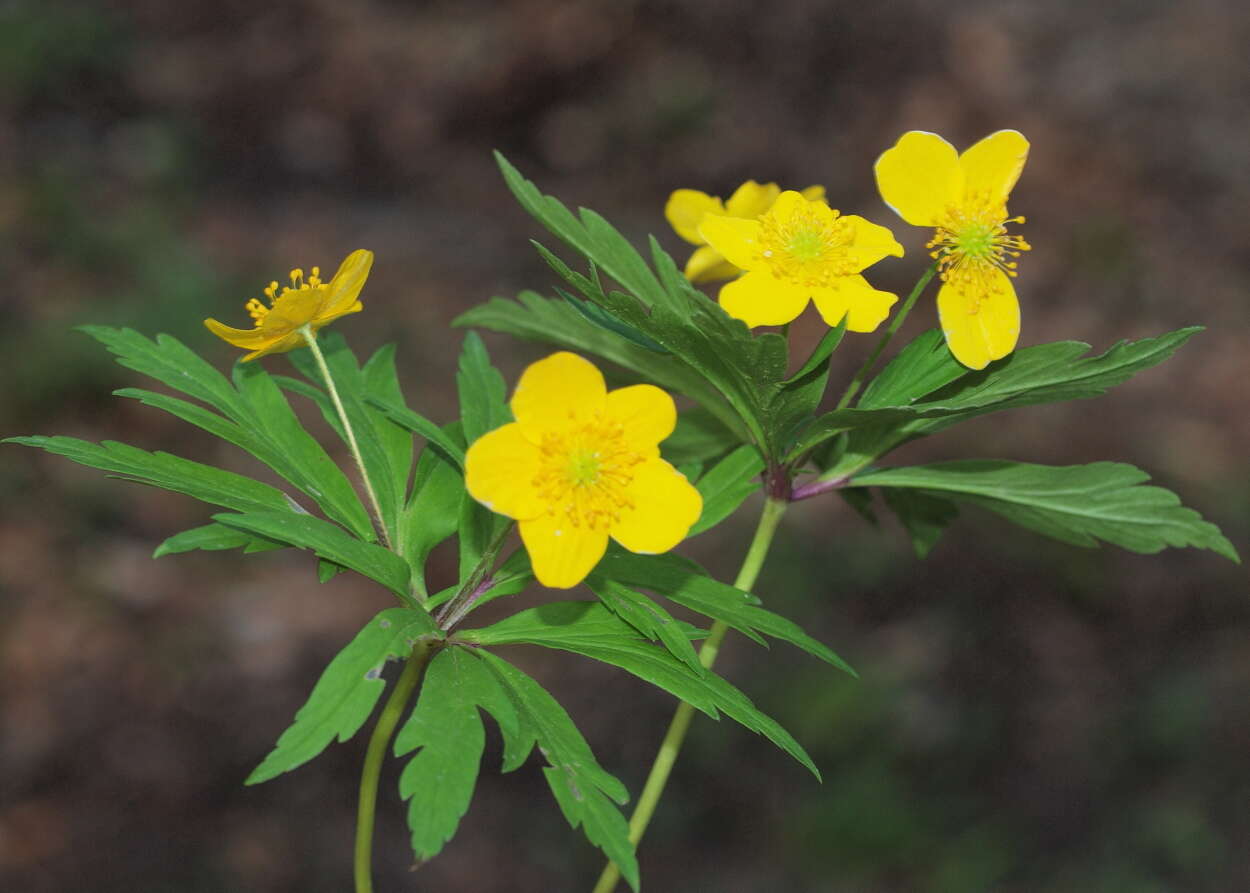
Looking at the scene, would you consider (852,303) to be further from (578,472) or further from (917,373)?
(578,472)

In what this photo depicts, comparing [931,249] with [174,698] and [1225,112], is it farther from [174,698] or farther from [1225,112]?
[1225,112]

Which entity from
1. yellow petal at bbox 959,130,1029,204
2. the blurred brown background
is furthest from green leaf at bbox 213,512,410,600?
→ the blurred brown background

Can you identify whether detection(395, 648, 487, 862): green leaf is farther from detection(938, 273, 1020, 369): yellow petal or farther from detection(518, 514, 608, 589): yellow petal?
detection(938, 273, 1020, 369): yellow petal

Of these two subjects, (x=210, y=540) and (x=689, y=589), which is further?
(x=689, y=589)

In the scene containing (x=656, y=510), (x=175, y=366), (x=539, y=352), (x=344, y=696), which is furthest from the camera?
(x=539, y=352)

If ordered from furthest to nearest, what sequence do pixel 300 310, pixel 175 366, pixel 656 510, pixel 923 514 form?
pixel 923 514 → pixel 175 366 → pixel 300 310 → pixel 656 510

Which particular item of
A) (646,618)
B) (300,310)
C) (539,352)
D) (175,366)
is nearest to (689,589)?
(646,618)
